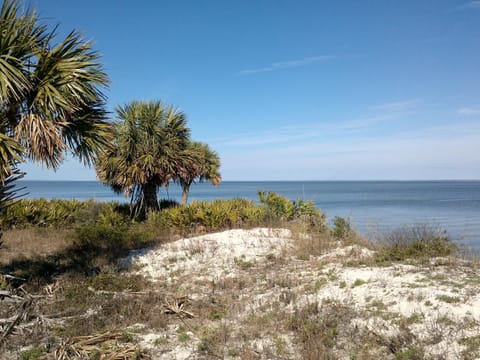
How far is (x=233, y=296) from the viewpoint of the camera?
25.5 ft

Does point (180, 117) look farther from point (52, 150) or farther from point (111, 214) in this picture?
point (52, 150)

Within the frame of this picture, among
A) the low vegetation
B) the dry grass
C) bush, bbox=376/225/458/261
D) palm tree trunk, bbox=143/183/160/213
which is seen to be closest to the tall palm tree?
the low vegetation

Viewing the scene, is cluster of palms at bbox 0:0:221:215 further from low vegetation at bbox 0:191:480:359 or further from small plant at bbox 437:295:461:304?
small plant at bbox 437:295:461:304

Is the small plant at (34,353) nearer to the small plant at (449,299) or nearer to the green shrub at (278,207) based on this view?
the small plant at (449,299)

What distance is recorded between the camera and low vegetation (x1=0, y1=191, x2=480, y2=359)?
529cm

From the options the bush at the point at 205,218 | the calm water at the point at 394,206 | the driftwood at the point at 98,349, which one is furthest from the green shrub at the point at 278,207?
the driftwood at the point at 98,349

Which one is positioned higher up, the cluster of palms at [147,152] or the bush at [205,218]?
the cluster of palms at [147,152]

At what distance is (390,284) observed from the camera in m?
7.30

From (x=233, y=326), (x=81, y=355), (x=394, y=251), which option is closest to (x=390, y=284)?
(x=394, y=251)

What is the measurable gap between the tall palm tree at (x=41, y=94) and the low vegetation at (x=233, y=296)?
88.6 inches

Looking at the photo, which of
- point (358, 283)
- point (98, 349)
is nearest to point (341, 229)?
point (358, 283)

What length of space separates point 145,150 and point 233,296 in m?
8.57

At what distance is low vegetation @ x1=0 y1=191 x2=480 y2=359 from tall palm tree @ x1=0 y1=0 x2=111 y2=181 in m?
2.25

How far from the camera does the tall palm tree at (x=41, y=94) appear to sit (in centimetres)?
599
